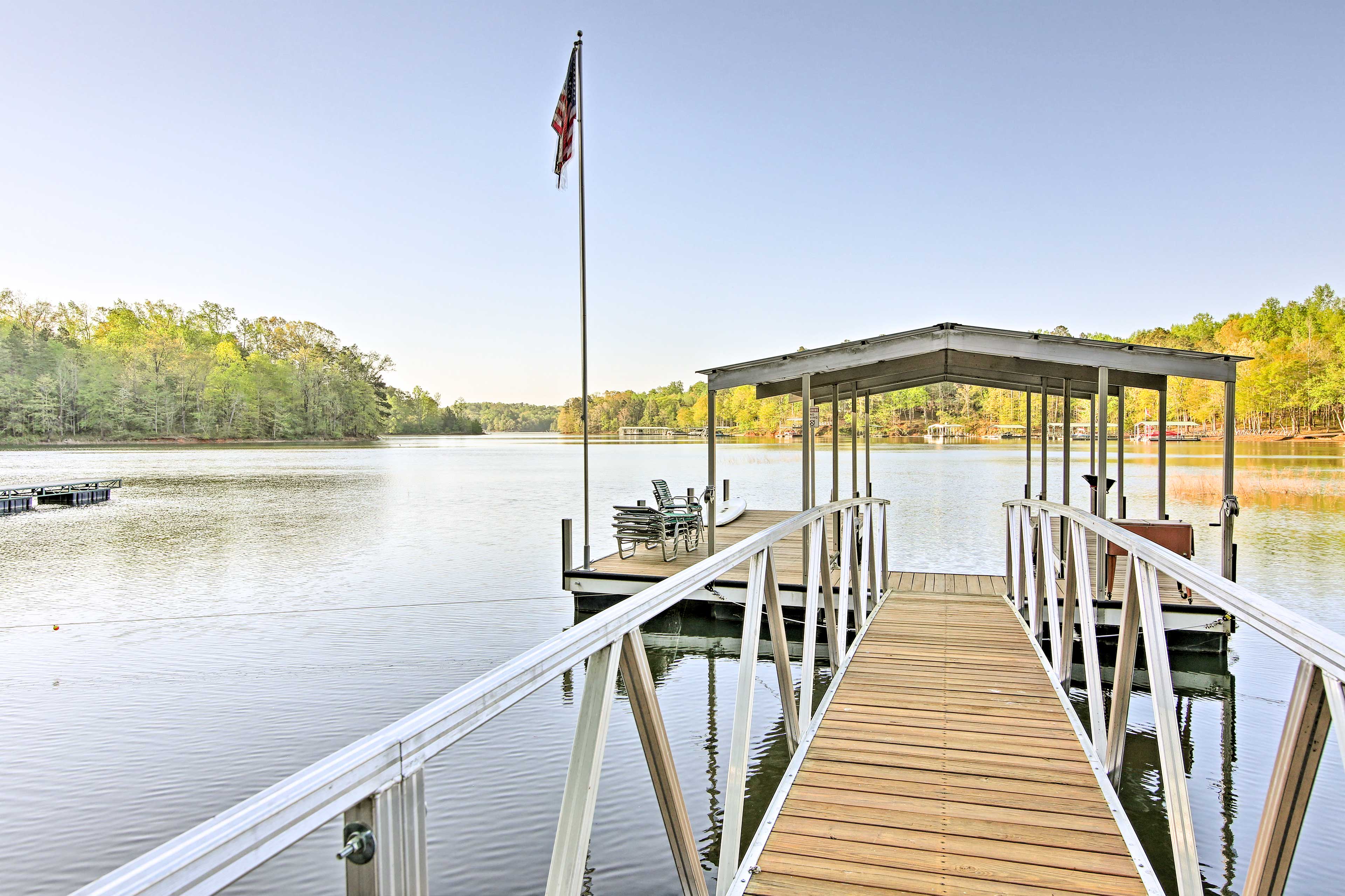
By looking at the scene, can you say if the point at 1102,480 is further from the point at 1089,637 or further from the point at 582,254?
the point at 582,254

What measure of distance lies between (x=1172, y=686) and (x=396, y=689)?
20.1 feet

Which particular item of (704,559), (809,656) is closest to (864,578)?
(704,559)

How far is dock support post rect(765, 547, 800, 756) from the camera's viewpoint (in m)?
3.03

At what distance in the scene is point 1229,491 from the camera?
24.7 feet

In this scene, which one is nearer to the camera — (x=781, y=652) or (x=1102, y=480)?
(x=781, y=652)

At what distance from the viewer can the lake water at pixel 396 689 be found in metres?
4.32

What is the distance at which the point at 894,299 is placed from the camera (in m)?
57.7

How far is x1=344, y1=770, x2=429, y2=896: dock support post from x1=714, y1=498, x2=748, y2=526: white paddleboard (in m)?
12.7

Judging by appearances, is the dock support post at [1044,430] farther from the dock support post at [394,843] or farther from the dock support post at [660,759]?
the dock support post at [394,843]

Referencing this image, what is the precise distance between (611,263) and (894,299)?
21.1 metres

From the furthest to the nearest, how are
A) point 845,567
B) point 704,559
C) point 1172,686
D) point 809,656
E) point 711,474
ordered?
1. point 711,474
2. point 704,559
3. point 845,567
4. point 809,656
5. point 1172,686

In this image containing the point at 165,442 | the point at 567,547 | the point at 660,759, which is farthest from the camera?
the point at 165,442

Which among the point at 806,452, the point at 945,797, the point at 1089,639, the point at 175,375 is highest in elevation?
the point at 175,375

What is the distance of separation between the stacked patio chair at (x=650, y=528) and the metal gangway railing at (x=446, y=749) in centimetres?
697
